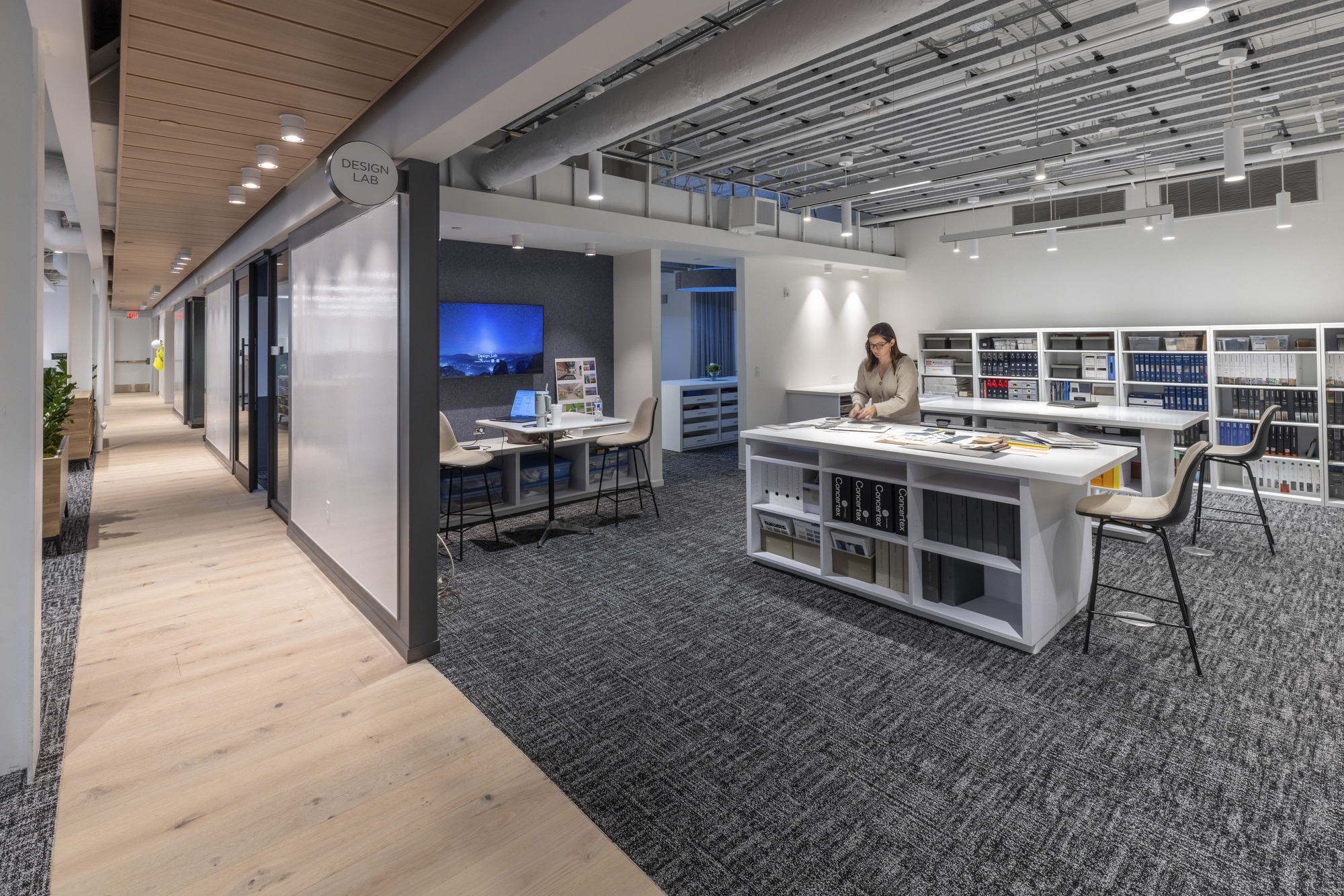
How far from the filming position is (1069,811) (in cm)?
221

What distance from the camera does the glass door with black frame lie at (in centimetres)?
738

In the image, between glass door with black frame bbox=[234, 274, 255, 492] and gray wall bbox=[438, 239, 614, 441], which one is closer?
gray wall bbox=[438, 239, 614, 441]

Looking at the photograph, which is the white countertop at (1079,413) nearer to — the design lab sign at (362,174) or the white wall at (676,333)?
the design lab sign at (362,174)

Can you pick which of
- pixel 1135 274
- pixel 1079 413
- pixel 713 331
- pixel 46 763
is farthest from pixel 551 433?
pixel 713 331

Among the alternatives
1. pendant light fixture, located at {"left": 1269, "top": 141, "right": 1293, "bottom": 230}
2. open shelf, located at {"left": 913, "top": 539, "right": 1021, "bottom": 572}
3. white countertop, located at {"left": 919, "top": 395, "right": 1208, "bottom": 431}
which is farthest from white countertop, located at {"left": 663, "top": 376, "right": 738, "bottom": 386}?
open shelf, located at {"left": 913, "top": 539, "right": 1021, "bottom": 572}

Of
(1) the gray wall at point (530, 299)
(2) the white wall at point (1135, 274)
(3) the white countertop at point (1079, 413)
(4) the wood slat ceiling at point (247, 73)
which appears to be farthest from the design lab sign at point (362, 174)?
(2) the white wall at point (1135, 274)

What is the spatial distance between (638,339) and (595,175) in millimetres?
2411

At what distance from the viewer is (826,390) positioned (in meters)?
9.10

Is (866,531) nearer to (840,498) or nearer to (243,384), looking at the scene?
(840,498)

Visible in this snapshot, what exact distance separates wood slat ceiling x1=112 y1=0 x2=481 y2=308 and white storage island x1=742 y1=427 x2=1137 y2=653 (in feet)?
9.49

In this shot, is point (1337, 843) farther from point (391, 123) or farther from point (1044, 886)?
point (391, 123)

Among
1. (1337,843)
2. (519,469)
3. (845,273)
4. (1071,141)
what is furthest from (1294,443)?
(519,469)

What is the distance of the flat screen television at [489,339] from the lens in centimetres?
666

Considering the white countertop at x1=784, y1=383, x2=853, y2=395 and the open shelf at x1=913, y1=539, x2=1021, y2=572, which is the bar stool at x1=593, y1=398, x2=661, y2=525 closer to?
the open shelf at x1=913, y1=539, x2=1021, y2=572
